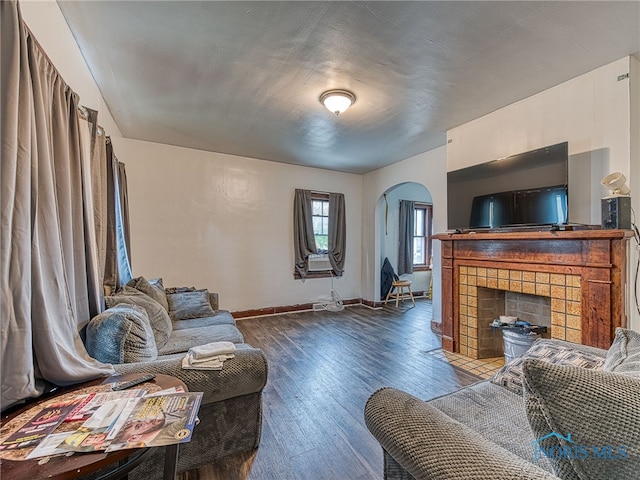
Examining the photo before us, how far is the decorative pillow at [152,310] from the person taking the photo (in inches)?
86.2

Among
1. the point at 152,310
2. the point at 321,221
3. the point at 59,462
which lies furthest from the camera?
the point at 321,221

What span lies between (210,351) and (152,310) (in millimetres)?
1023

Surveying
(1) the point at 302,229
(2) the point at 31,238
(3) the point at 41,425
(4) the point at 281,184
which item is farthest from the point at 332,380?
(4) the point at 281,184

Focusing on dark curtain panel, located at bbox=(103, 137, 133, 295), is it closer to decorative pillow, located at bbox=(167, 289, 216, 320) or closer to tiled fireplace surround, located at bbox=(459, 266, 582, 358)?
decorative pillow, located at bbox=(167, 289, 216, 320)

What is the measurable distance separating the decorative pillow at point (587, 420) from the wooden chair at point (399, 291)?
16.7 feet

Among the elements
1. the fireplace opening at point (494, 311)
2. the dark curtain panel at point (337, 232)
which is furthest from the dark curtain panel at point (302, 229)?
the fireplace opening at point (494, 311)

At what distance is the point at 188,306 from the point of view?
3.13 metres

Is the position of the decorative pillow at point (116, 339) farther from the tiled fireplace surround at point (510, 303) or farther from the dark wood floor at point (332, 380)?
the tiled fireplace surround at point (510, 303)

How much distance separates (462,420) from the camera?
50.1 inches

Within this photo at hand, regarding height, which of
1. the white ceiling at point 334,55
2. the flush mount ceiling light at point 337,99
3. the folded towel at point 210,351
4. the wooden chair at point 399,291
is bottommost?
the wooden chair at point 399,291

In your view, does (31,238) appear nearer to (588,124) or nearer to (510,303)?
(588,124)

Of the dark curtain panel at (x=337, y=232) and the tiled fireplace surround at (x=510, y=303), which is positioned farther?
the dark curtain panel at (x=337, y=232)

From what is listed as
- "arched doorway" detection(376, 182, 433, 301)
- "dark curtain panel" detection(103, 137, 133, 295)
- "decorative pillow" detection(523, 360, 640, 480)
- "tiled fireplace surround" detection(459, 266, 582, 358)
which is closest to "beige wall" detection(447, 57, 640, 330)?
"tiled fireplace surround" detection(459, 266, 582, 358)

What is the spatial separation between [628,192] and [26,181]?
11.8ft
